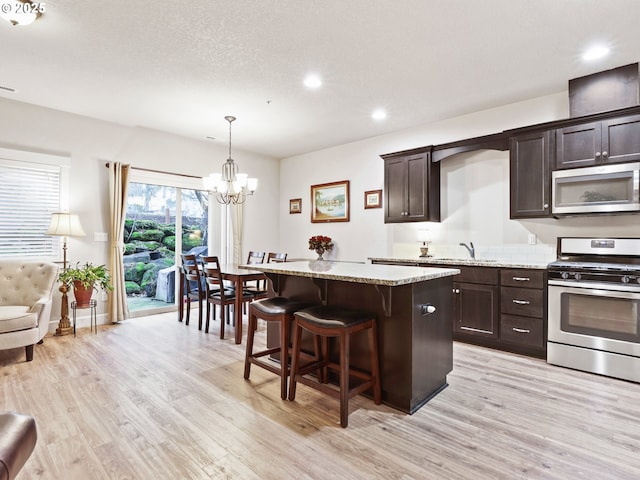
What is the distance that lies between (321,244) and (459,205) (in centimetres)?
230

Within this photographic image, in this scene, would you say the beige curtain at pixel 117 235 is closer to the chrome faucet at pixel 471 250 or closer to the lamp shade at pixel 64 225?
the lamp shade at pixel 64 225

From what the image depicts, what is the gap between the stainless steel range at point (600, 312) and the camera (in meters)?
2.83

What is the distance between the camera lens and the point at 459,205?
4.50m

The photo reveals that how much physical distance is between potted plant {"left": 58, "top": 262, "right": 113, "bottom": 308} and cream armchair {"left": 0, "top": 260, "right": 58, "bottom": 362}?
27cm

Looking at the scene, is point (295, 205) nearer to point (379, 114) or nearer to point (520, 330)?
point (379, 114)

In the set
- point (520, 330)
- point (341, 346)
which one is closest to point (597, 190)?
point (520, 330)

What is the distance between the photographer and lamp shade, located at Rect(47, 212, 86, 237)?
4008 millimetres

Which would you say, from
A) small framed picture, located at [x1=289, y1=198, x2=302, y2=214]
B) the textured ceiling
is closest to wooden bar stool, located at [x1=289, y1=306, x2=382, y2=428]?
the textured ceiling

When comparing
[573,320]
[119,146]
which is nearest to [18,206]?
[119,146]

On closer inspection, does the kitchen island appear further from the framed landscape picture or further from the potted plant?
the framed landscape picture

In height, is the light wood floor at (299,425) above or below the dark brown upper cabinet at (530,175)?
below

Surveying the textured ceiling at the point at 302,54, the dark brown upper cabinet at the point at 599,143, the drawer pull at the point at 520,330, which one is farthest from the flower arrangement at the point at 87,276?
the dark brown upper cabinet at the point at 599,143

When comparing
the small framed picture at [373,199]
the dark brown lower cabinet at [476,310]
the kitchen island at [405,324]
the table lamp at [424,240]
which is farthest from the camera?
the small framed picture at [373,199]

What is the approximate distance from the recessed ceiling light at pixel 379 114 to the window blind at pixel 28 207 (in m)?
4.05
